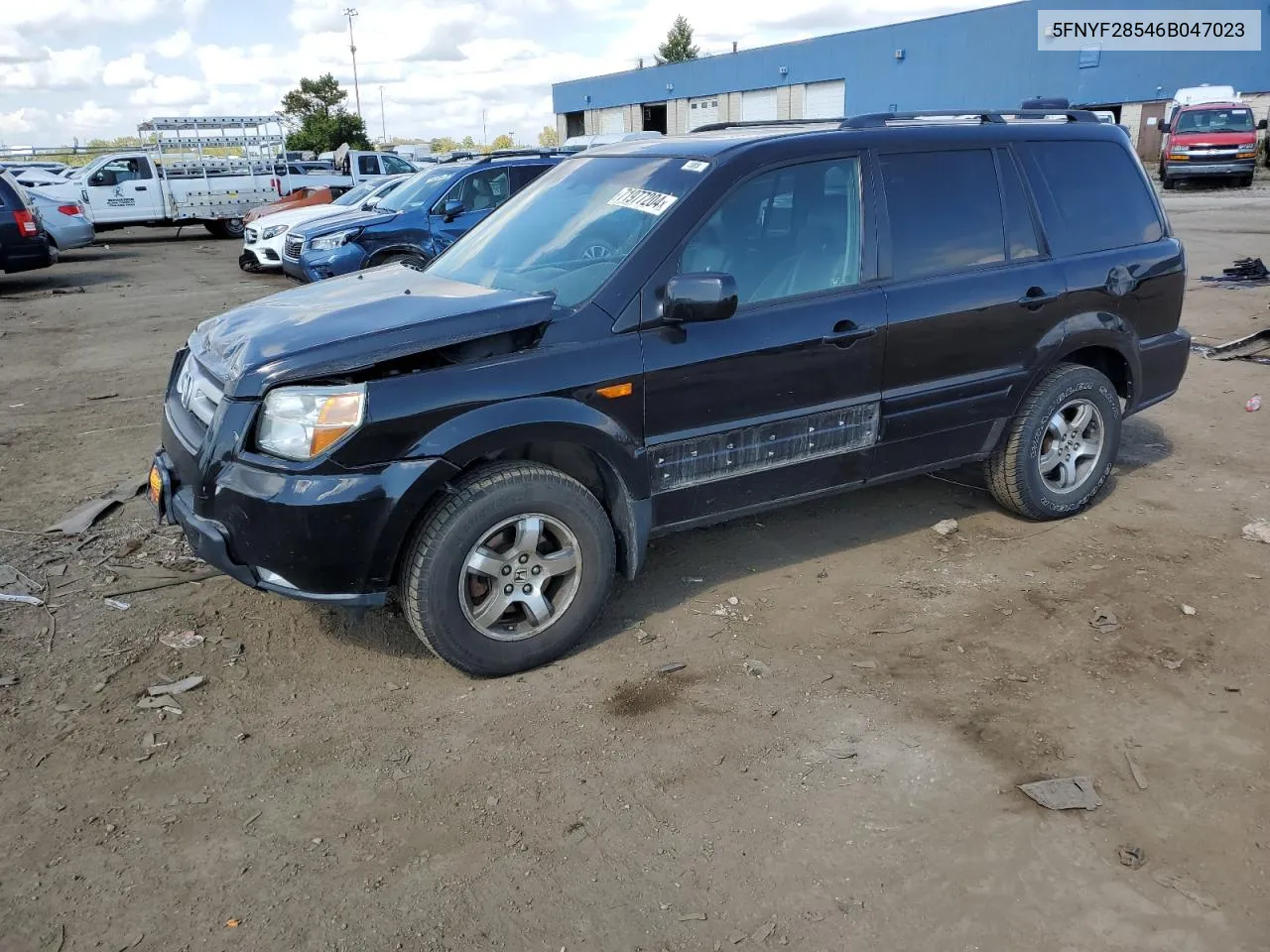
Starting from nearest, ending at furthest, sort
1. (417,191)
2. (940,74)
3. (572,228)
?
1. (572,228)
2. (417,191)
3. (940,74)

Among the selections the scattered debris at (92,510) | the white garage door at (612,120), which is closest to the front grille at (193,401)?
the scattered debris at (92,510)

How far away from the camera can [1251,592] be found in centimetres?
420

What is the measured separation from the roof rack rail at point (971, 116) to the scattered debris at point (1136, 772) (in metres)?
2.73

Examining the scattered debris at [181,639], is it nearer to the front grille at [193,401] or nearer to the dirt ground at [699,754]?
the dirt ground at [699,754]

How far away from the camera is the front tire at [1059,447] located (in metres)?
4.76

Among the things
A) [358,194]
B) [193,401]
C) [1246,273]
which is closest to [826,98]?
[358,194]

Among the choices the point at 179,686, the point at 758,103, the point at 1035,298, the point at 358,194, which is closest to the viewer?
the point at 179,686

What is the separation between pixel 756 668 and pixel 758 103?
4973cm

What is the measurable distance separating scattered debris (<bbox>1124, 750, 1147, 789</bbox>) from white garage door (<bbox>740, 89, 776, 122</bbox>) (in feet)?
160

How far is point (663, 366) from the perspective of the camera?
3.67 metres

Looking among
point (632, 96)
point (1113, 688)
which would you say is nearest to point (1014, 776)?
point (1113, 688)

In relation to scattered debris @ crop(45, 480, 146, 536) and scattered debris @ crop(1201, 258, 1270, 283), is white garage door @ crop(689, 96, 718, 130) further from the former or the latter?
scattered debris @ crop(45, 480, 146, 536)

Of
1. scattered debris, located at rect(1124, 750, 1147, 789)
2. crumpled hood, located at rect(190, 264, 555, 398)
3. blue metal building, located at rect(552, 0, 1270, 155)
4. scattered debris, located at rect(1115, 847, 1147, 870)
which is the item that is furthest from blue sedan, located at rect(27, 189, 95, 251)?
blue metal building, located at rect(552, 0, 1270, 155)

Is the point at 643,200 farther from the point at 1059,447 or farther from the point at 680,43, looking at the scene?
the point at 680,43
